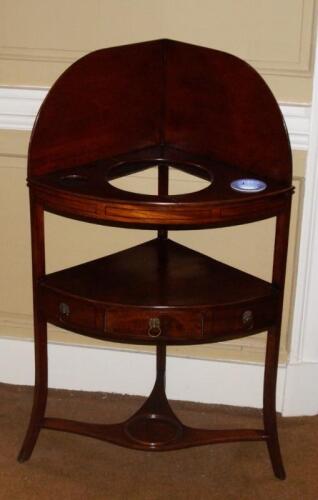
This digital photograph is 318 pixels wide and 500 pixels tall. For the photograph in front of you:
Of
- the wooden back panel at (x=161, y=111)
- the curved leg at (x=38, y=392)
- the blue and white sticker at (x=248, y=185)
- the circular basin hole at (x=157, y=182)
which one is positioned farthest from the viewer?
the circular basin hole at (x=157, y=182)

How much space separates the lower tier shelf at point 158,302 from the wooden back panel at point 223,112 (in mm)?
303

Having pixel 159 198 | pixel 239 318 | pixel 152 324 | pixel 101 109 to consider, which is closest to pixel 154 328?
pixel 152 324

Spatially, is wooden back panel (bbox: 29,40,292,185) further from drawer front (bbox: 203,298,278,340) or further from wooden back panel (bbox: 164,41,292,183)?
drawer front (bbox: 203,298,278,340)

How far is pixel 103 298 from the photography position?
1.83m

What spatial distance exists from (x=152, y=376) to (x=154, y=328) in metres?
0.68

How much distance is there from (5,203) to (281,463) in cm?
111

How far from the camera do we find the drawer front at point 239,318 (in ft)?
5.99

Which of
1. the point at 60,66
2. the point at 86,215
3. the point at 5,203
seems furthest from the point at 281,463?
the point at 60,66

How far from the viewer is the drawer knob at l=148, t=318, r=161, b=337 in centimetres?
180

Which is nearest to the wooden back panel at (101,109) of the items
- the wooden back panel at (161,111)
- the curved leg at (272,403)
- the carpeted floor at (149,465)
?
the wooden back panel at (161,111)

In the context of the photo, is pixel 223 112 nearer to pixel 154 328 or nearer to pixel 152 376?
pixel 154 328

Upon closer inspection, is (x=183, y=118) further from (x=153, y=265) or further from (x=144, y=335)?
(x=144, y=335)

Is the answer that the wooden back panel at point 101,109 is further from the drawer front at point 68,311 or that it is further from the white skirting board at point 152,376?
the white skirting board at point 152,376

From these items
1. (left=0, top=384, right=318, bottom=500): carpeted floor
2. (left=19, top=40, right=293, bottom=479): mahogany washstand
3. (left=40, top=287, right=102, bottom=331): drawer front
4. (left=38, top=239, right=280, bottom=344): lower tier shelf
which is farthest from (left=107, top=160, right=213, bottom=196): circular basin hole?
(left=0, top=384, right=318, bottom=500): carpeted floor
